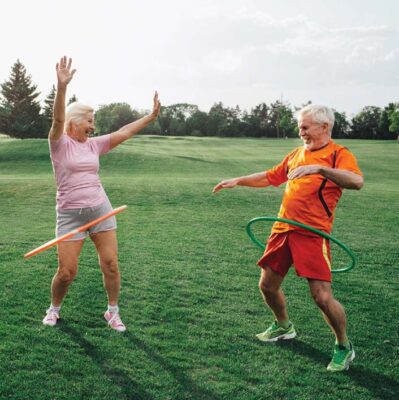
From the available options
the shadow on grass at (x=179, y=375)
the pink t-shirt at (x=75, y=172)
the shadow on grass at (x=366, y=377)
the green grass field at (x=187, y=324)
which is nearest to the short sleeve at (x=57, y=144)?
the pink t-shirt at (x=75, y=172)

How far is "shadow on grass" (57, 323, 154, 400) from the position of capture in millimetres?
3631

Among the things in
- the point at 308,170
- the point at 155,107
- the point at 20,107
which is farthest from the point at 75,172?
the point at 20,107

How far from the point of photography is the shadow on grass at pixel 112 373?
363cm

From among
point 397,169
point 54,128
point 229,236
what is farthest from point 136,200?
point 397,169

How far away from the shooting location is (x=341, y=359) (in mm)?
4113

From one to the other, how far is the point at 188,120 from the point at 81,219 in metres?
101

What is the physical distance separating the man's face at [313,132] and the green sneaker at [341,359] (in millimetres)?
1718

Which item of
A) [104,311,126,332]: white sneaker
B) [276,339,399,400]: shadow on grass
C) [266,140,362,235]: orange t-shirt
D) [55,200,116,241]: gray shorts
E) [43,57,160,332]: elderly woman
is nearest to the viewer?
[276,339,399,400]: shadow on grass

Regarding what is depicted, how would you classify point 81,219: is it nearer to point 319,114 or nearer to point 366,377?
point 319,114

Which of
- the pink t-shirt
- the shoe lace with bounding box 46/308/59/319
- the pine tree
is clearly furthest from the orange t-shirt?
the pine tree

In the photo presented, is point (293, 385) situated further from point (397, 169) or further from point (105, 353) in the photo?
point (397, 169)

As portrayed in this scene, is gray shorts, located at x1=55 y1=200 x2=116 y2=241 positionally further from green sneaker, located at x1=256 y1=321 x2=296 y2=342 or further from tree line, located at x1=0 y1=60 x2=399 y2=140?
tree line, located at x1=0 y1=60 x2=399 y2=140

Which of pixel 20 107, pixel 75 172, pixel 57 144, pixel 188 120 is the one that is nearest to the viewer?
pixel 57 144

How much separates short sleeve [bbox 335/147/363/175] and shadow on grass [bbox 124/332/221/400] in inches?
78.1
